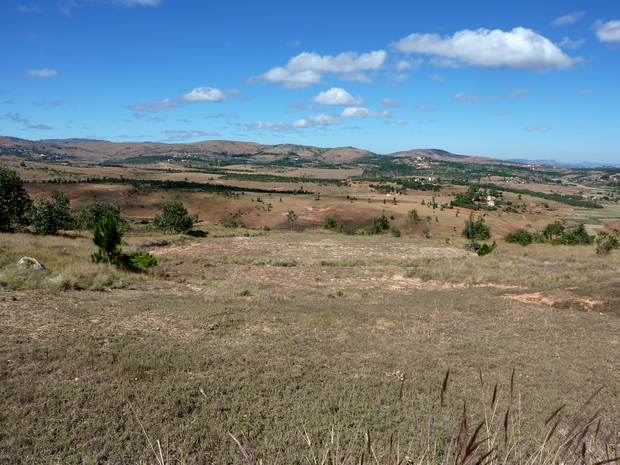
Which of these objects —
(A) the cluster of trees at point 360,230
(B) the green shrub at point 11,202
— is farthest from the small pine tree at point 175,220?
(A) the cluster of trees at point 360,230

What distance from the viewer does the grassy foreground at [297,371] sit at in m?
5.49

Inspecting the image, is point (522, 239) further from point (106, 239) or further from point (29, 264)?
point (29, 264)

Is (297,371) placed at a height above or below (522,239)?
above

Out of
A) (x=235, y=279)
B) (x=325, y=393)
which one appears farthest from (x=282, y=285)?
(x=325, y=393)

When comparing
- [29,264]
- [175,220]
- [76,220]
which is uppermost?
[29,264]

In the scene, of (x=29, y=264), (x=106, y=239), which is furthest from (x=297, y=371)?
(x=106, y=239)

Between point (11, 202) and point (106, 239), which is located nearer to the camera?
point (106, 239)

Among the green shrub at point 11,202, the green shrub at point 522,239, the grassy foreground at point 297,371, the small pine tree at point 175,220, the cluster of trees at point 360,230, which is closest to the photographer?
the grassy foreground at point 297,371

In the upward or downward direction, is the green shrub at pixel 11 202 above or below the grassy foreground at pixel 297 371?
above

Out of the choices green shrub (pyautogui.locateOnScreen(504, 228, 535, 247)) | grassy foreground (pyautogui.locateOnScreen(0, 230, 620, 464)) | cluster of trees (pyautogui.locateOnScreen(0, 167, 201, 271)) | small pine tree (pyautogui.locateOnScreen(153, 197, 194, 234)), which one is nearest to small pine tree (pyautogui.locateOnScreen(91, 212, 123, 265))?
cluster of trees (pyautogui.locateOnScreen(0, 167, 201, 271))

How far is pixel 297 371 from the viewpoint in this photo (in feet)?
27.8

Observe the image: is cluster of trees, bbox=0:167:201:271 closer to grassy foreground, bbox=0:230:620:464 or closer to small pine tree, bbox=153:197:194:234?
small pine tree, bbox=153:197:194:234

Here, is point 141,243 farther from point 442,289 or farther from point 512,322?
point 512,322

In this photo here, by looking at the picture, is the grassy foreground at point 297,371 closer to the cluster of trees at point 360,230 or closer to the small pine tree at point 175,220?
the small pine tree at point 175,220
